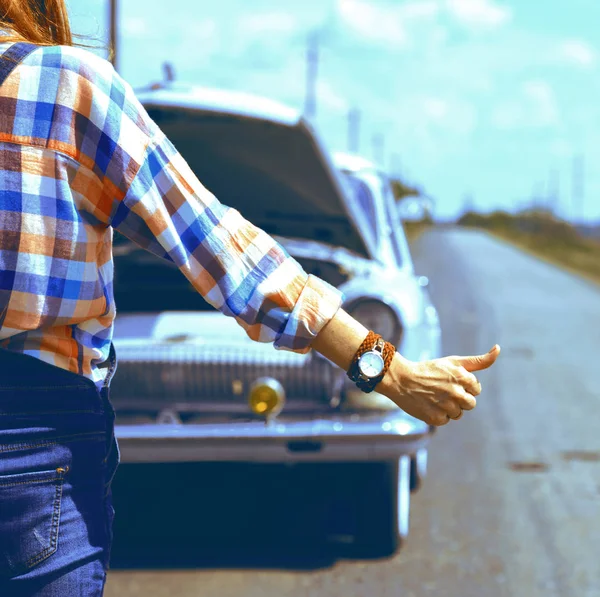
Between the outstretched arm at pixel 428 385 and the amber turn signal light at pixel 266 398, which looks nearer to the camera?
the outstretched arm at pixel 428 385

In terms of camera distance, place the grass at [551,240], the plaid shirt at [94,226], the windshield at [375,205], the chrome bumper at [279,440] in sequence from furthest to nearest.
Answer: the grass at [551,240], the windshield at [375,205], the chrome bumper at [279,440], the plaid shirt at [94,226]

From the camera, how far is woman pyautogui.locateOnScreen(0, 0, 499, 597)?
1412 mm

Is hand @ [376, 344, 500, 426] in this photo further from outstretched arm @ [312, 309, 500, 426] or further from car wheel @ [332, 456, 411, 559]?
car wheel @ [332, 456, 411, 559]

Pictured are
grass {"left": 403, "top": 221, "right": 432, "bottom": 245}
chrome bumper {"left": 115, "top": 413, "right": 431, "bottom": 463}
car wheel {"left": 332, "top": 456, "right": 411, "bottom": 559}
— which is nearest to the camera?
chrome bumper {"left": 115, "top": 413, "right": 431, "bottom": 463}

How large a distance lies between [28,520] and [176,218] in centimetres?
49

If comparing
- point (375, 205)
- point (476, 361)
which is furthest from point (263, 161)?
point (476, 361)

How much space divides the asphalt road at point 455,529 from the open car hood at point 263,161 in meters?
1.32

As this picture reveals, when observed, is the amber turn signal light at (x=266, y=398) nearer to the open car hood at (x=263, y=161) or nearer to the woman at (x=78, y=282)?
the open car hood at (x=263, y=161)

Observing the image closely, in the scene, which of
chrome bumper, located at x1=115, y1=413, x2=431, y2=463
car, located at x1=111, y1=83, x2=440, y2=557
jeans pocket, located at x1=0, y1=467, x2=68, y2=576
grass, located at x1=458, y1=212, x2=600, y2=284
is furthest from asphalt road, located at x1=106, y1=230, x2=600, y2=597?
grass, located at x1=458, y1=212, x2=600, y2=284

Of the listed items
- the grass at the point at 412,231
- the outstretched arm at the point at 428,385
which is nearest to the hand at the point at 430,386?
the outstretched arm at the point at 428,385

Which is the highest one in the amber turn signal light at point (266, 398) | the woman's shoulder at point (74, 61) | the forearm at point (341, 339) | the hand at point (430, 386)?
the woman's shoulder at point (74, 61)

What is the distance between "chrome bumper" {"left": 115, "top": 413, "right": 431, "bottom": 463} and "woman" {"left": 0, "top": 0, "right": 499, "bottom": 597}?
2.16 meters

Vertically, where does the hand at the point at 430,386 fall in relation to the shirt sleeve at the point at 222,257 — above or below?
below

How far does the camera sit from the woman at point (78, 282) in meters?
1.41
